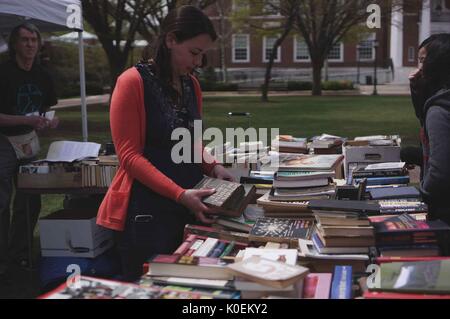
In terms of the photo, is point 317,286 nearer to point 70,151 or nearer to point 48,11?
point 70,151

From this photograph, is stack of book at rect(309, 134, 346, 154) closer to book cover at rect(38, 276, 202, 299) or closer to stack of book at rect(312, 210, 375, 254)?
stack of book at rect(312, 210, 375, 254)

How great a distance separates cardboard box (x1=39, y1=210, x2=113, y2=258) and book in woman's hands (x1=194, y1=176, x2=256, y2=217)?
155cm

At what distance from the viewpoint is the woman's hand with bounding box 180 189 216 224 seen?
249 cm

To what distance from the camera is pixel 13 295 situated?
14.5 feet

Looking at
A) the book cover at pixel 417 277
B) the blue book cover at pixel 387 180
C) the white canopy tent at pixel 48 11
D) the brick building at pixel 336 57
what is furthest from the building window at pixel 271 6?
the book cover at pixel 417 277

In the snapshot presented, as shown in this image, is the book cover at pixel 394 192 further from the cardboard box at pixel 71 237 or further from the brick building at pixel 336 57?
the brick building at pixel 336 57

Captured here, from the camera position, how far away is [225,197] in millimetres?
2559

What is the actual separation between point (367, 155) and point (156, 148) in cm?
218

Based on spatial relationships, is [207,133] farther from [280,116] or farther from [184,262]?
[280,116]

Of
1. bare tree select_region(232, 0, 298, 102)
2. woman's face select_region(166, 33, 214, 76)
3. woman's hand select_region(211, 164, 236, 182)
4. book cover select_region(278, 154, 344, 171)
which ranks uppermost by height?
bare tree select_region(232, 0, 298, 102)

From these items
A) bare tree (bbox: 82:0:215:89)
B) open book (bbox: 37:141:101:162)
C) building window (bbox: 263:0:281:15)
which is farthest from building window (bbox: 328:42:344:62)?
open book (bbox: 37:141:101:162)

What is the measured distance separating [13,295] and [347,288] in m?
3.21

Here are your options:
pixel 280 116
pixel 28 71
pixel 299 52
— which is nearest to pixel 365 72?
pixel 299 52
